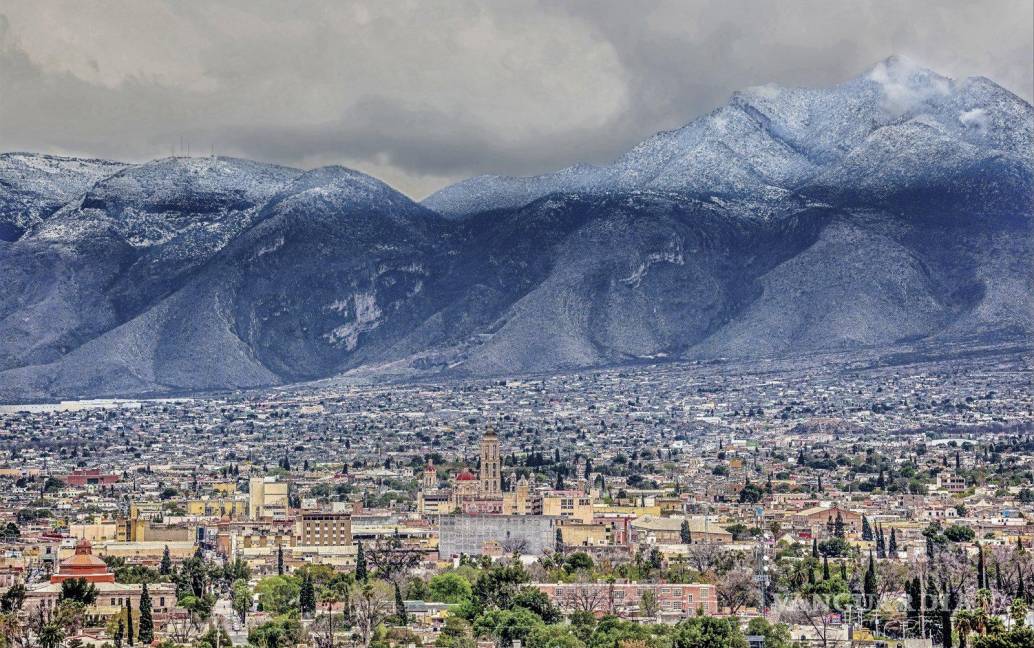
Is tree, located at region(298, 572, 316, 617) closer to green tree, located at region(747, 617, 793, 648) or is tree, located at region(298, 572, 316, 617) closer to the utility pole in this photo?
the utility pole

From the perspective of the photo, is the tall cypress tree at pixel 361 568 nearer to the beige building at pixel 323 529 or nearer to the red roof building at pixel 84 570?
the red roof building at pixel 84 570

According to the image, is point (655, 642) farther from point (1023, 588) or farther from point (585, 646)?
point (1023, 588)

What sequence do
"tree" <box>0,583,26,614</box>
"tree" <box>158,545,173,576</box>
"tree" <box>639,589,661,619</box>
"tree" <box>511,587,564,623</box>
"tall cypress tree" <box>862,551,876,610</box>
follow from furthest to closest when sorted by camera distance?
1. "tree" <box>158,545,173,576</box>
2. "tree" <box>639,589,661,619</box>
3. "tree" <box>0,583,26,614</box>
4. "tall cypress tree" <box>862,551,876,610</box>
5. "tree" <box>511,587,564,623</box>

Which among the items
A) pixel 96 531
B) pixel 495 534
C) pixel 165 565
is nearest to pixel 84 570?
pixel 165 565

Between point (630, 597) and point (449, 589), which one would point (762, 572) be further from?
point (449, 589)

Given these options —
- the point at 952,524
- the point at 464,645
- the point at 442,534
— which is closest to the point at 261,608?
the point at 464,645

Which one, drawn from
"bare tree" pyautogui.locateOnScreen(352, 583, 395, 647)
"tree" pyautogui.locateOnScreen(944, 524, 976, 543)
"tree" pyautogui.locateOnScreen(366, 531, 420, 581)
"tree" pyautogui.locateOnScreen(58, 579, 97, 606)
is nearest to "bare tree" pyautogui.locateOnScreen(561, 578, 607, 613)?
"bare tree" pyautogui.locateOnScreen(352, 583, 395, 647)
